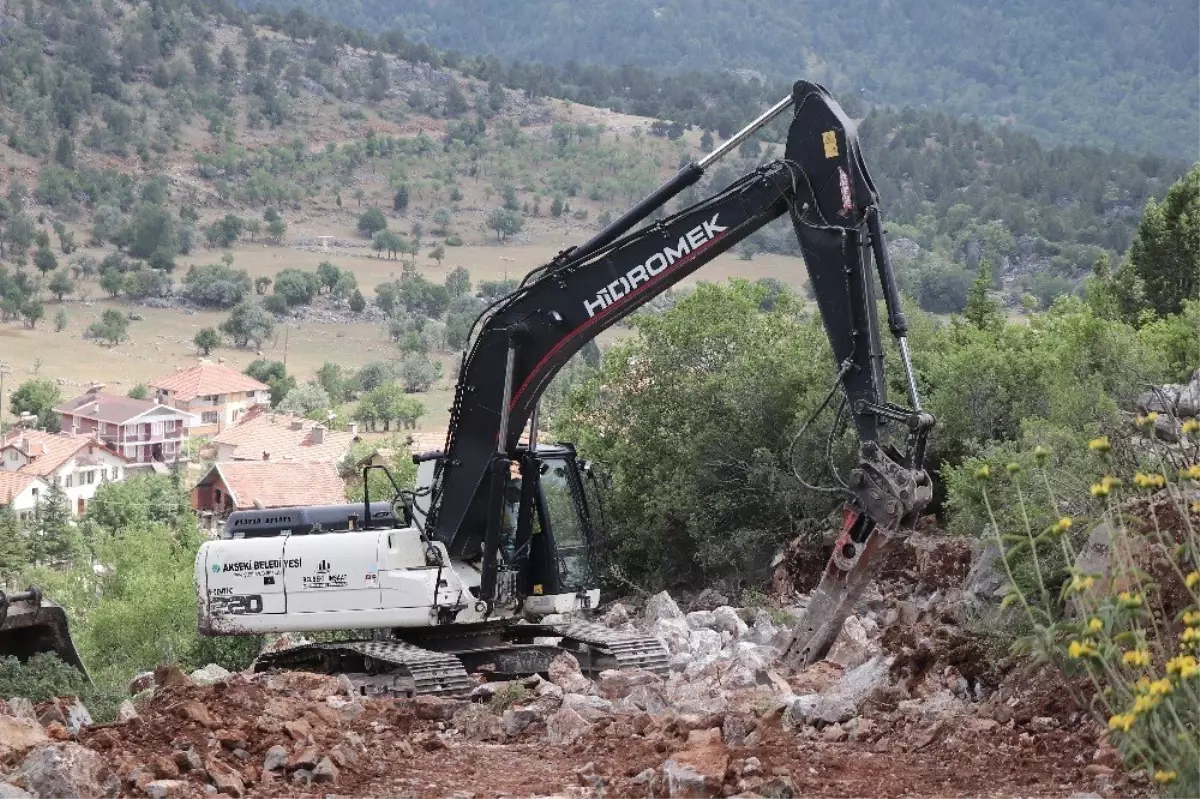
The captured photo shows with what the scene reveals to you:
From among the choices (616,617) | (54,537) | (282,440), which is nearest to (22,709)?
(616,617)

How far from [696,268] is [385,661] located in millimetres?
4119

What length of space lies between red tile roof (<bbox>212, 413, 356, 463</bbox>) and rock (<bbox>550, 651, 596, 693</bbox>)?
7166 centimetres

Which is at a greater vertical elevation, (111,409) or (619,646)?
(111,409)

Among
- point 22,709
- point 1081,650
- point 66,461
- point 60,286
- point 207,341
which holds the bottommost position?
point 22,709

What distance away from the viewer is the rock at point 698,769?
827cm

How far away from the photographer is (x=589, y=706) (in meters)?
12.2

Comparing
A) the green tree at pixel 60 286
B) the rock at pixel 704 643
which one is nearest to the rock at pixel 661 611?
the rock at pixel 704 643

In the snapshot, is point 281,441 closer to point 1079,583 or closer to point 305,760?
point 305,760

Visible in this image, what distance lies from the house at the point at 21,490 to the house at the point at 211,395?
27.0 metres

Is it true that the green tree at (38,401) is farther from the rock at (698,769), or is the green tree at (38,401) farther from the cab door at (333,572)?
the rock at (698,769)

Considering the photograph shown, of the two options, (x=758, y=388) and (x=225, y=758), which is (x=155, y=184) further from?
(x=225, y=758)

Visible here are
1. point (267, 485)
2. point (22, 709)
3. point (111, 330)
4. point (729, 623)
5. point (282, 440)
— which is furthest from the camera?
point (111, 330)

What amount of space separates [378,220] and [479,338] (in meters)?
186

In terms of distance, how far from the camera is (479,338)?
14.6 metres
